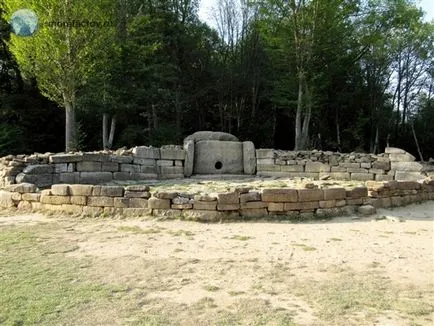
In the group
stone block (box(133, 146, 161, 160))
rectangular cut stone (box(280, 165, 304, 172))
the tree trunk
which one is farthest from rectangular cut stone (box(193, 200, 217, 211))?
the tree trunk

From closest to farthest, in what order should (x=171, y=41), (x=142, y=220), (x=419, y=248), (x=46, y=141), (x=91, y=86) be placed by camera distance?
(x=419, y=248) → (x=142, y=220) → (x=91, y=86) → (x=46, y=141) → (x=171, y=41)

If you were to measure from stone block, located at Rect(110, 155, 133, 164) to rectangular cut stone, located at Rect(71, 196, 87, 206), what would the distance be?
4.07 m

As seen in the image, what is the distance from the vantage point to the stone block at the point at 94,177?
1062 cm

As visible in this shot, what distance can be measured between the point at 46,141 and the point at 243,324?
68.4 ft

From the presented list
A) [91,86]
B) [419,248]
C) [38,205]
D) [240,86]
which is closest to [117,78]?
[91,86]

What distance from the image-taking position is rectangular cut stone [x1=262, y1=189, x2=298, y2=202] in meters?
7.06

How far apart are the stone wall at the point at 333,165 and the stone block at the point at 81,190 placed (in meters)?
7.24

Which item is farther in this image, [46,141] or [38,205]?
[46,141]

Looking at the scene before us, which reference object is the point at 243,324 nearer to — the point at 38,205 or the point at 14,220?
the point at 14,220

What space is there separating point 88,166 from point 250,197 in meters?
5.52

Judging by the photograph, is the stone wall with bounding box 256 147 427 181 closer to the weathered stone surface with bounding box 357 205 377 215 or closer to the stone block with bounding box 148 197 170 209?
the weathered stone surface with bounding box 357 205 377 215

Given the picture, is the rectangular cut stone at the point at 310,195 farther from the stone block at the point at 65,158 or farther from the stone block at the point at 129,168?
the stone block at the point at 65,158

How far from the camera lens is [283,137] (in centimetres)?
2778

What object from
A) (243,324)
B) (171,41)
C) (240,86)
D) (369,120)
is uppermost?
(171,41)
